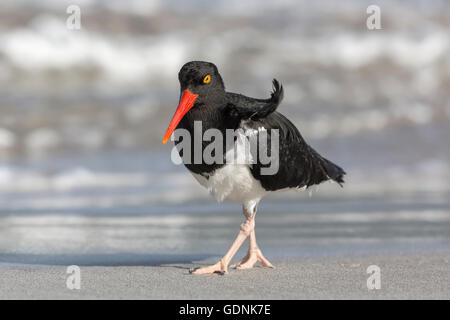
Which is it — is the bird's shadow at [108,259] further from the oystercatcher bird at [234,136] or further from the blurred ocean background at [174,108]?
the oystercatcher bird at [234,136]

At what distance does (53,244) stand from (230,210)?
2293mm

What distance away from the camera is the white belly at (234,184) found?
5.39m

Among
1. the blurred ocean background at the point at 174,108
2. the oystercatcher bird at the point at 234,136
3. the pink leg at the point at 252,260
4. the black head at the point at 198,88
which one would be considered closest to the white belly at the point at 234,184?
the oystercatcher bird at the point at 234,136

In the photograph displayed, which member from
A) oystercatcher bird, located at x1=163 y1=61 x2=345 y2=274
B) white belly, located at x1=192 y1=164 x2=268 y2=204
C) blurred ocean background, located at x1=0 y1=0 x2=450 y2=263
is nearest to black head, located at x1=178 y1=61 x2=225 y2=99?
oystercatcher bird, located at x1=163 y1=61 x2=345 y2=274

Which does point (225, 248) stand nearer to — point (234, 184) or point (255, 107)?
point (234, 184)

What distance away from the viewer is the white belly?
17.7ft

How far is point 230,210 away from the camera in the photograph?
8430 mm

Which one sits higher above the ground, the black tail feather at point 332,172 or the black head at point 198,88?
the black head at point 198,88

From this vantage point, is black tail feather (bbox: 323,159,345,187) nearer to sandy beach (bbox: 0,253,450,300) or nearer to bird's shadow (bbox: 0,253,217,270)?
sandy beach (bbox: 0,253,450,300)

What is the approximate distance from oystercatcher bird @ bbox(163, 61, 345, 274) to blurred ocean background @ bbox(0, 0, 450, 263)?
936 mm

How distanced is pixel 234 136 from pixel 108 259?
150cm

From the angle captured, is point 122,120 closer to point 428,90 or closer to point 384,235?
point 428,90

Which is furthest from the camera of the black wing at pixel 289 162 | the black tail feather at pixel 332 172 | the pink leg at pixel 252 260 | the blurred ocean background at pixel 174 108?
the blurred ocean background at pixel 174 108
